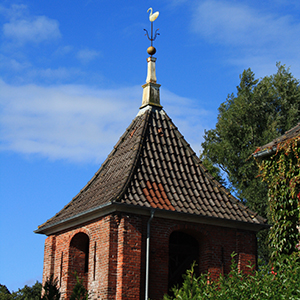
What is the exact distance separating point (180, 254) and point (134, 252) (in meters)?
2.49

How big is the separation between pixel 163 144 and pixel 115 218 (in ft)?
12.1

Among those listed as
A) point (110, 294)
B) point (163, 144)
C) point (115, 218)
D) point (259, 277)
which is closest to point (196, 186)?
point (163, 144)

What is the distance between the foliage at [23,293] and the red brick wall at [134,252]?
16.0 metres

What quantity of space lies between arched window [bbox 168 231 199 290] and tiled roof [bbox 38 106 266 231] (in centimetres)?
125

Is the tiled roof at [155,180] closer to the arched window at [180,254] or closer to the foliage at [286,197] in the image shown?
the arched window at [180,254]

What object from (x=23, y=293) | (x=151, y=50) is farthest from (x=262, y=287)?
(x=23, y=293)

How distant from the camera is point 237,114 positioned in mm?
28875

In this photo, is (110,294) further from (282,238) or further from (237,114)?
(237,114)

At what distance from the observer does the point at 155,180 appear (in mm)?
15914

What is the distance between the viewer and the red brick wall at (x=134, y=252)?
46.0 ft

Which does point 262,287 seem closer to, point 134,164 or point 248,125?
point 134,164

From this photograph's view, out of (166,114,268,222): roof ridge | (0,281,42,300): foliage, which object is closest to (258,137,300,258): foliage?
(166,114,268,222): roof ridge

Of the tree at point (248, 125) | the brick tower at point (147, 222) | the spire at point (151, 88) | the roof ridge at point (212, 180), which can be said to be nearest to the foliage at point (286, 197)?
the brick tower at point (147, 222)

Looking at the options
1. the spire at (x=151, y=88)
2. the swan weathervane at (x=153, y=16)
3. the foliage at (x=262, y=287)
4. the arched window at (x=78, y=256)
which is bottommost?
the foliage at (x=262, y=287)
